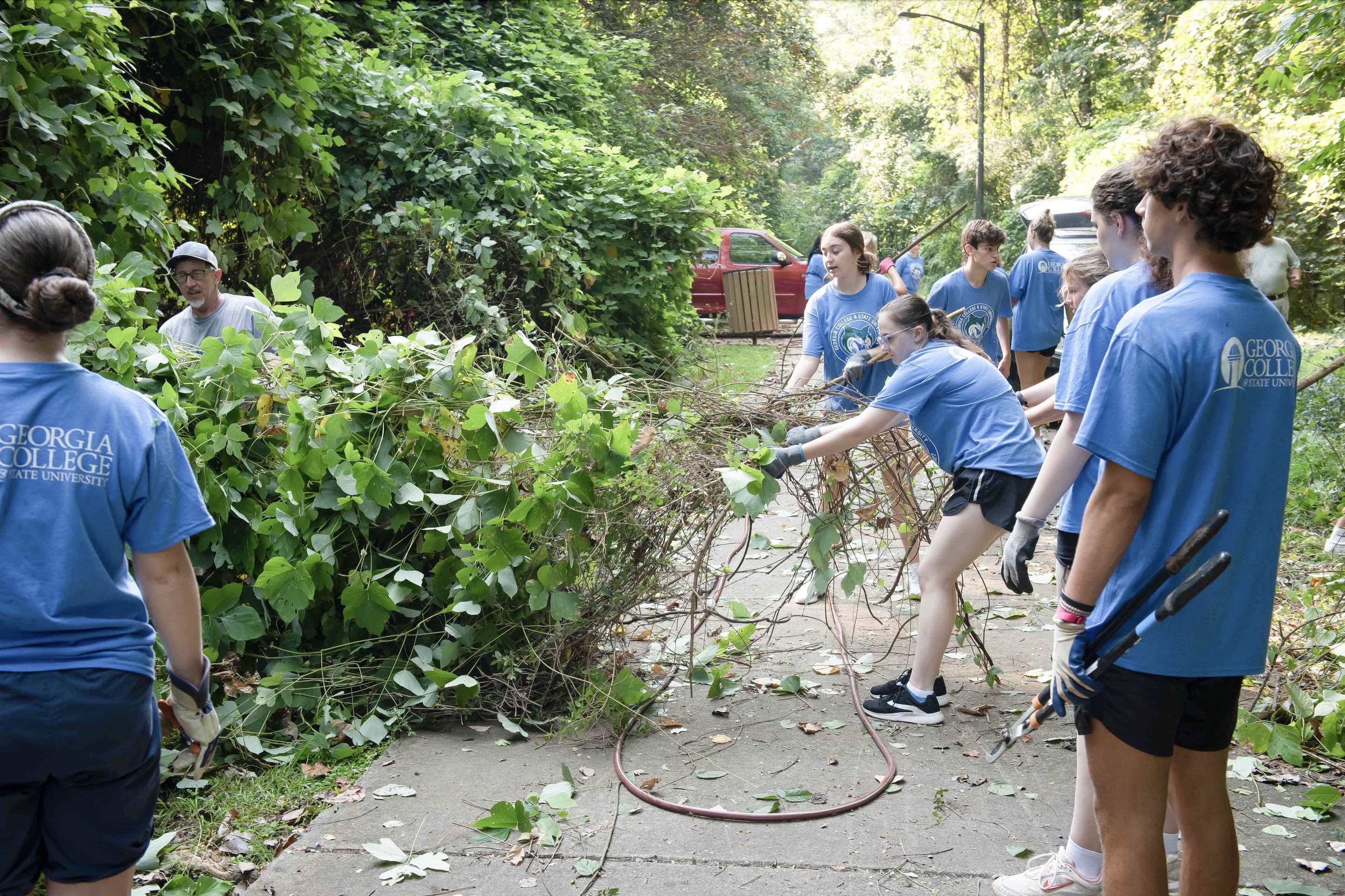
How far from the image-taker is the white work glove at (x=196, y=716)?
2.41 meters

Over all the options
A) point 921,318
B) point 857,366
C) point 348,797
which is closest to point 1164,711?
point 921,318

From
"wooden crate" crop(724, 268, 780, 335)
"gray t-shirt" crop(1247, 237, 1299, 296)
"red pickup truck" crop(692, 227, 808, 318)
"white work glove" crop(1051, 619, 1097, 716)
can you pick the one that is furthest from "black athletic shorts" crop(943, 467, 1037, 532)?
"red pickup truck" crop(692, 227, 808, 318)

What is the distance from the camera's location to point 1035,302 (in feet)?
27.8

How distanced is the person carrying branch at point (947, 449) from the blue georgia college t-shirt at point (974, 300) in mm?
3712

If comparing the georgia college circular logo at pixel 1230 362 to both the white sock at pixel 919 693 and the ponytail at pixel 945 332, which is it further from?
the white sock at pixel 919 693

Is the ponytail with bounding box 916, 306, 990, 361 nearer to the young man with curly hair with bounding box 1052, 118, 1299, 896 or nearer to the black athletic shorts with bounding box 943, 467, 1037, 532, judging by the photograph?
the black athletic shorts with bounding box 943, 467, 1037, 532

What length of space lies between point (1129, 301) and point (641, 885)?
6.98 ft

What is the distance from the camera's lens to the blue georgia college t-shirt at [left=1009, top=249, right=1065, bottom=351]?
8414 mm

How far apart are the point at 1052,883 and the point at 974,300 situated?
5.68m

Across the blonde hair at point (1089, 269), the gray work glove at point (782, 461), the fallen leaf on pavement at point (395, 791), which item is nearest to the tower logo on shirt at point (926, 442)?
the gray work glove at point (782, 461)

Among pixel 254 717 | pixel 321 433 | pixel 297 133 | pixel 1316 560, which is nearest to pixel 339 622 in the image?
pixel 254 717

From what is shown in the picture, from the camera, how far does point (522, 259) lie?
8.91 m

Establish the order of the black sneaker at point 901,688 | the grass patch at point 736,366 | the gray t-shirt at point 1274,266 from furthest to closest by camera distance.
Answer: the gray t-shirt at point 1274,266, the grass patch at point 736,366, the black sneaker at point 901,688

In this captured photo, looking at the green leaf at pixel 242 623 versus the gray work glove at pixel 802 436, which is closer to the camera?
the green leaf at pixel 242 623
